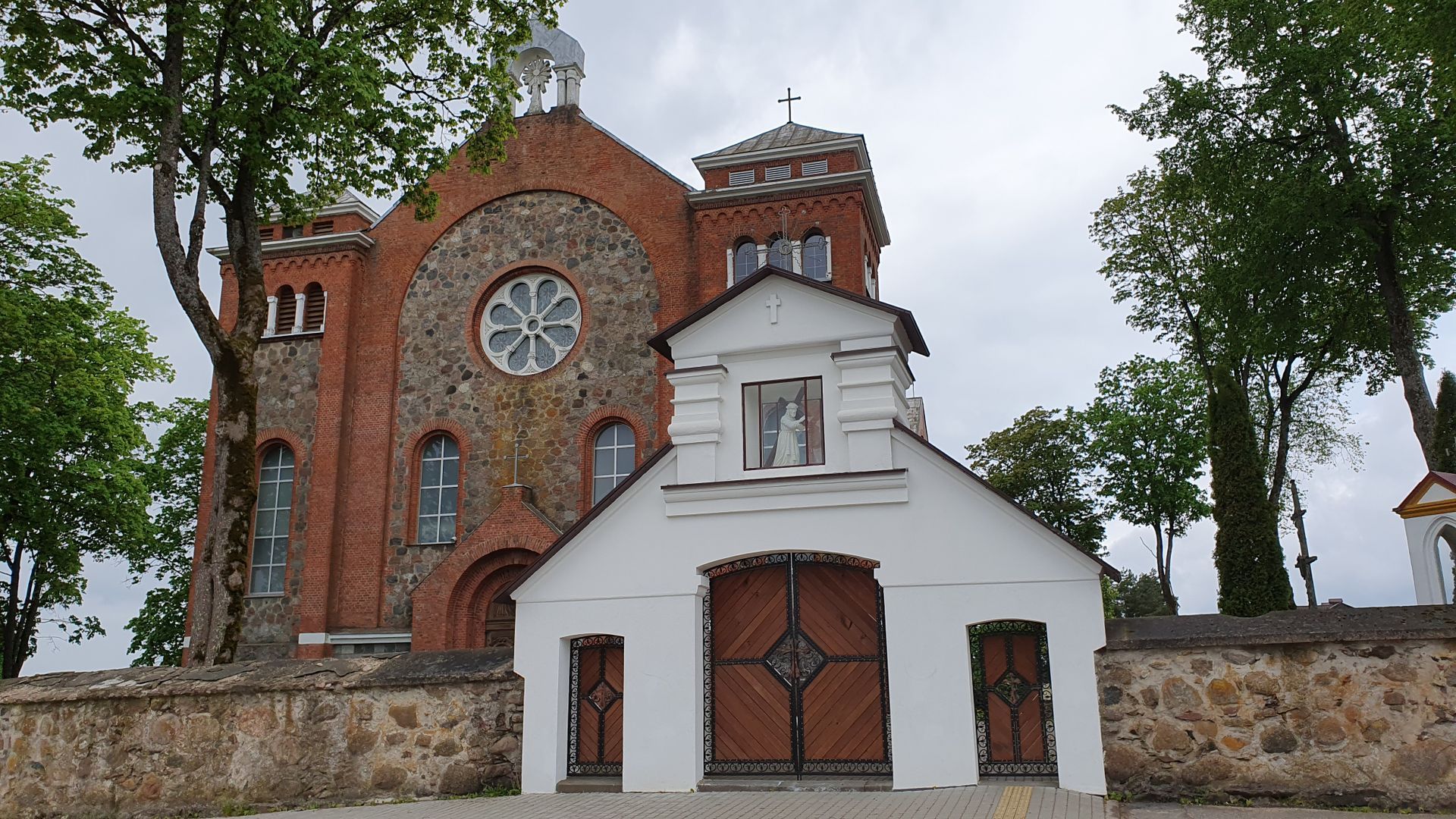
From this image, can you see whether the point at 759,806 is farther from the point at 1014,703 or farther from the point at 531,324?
the point at 531,324

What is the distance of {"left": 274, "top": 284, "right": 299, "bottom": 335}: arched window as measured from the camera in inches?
883

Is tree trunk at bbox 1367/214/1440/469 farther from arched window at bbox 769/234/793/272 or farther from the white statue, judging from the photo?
the white statue

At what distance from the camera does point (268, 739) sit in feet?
37.4

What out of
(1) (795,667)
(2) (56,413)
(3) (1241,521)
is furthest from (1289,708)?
(2) (56,413)

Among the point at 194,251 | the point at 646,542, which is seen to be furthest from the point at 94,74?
the point at 646,542

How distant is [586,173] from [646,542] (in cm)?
1178

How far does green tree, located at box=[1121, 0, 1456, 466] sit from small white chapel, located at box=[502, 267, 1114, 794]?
1112 centimetres

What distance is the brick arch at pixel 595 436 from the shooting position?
64.4ft

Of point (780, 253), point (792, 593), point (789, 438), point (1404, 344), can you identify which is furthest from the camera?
point (780, 253)

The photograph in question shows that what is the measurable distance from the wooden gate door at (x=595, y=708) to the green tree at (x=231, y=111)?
4713mm

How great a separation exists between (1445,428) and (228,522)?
904 inches

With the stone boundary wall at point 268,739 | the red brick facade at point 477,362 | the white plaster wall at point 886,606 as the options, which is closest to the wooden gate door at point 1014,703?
the white plaster wall at point 886,606

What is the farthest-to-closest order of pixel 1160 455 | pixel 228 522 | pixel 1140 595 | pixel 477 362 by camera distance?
1. pixel 1140 595
2. pixel 1160 455
3. pixel 477 362
4. pixel 228 522

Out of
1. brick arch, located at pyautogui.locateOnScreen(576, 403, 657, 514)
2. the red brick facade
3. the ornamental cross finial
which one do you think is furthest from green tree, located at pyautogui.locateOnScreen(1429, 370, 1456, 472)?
the ornamental cross finial
